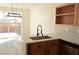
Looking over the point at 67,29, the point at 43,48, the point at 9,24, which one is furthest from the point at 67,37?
the point at 9,24

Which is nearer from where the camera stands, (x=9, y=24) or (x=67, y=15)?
(x=9, y=24)

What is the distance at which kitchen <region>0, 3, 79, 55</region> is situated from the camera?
132 centimetres

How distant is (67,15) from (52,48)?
20.6 inches

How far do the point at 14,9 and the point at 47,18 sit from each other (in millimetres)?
446

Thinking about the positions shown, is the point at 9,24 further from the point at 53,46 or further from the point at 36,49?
the point at 53,46

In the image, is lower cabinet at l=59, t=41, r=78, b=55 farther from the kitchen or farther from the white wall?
the white wall

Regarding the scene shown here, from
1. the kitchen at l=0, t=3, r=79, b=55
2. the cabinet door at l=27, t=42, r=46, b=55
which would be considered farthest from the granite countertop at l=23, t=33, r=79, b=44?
the cabinet door at l=27, t=42, r=46, b=55

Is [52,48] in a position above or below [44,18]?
below

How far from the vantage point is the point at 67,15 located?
1497 millimetres

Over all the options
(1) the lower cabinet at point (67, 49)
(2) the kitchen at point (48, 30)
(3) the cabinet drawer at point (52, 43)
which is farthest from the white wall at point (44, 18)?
(1) the lower cabinet at point (67, 49)

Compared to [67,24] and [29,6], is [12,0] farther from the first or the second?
[67,24]

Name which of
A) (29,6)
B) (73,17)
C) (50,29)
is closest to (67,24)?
(73,17)

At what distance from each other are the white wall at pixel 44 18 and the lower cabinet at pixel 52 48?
151mm

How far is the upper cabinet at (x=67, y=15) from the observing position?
143 centimetres
